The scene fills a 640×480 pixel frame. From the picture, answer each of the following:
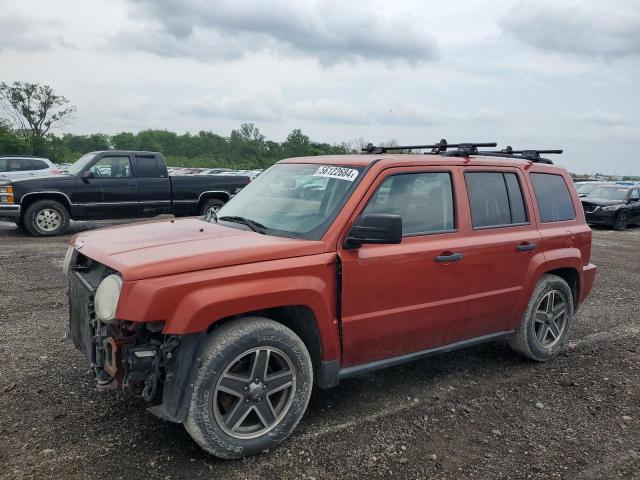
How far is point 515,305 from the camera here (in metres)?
4.55

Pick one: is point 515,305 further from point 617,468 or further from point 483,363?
point 617,468

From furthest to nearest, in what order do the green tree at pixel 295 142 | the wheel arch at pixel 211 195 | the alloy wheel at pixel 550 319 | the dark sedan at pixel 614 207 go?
the green tree at pixel 295 142 → the dark sedan at pixel 614 207 → the wheel arch at pixel 211 195 → the alloy wheel at pixel 550 319

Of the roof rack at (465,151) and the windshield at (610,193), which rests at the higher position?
the roof rack at (465,151)

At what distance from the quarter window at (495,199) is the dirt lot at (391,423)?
1.30 meters

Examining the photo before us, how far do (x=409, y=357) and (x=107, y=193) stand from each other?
999cm

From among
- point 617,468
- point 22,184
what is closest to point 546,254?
point 617,468

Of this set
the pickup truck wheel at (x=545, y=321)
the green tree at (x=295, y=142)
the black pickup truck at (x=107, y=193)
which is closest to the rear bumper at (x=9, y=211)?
the black pickup truck at (x=107, y=193)

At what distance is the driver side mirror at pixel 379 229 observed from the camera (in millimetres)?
3334

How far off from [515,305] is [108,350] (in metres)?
3.14

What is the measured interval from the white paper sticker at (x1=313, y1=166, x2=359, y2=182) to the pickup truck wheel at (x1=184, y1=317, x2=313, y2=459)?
1.17 meters

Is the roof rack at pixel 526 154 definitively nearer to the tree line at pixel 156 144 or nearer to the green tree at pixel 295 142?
the tree line at pixel 156 144

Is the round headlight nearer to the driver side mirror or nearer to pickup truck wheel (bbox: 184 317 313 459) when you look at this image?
pickup truck wheel (bbox: 184 317 313 459)

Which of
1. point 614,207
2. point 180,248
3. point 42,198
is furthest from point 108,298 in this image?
point 614,207

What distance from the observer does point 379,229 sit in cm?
335
